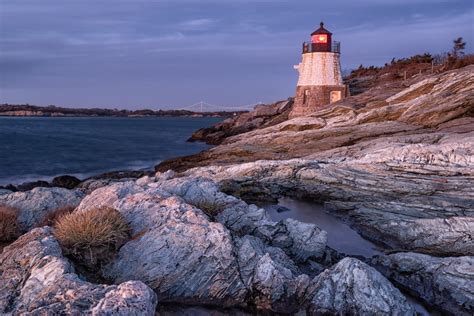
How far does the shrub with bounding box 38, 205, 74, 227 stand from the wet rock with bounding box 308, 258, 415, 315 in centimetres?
738

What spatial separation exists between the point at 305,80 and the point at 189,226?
126 ft

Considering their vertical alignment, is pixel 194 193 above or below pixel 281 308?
above

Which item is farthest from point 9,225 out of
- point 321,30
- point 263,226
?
point 321,30

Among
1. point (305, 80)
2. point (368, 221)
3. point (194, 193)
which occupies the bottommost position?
point (368, 221)

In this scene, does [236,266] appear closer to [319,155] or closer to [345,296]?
[345,296]

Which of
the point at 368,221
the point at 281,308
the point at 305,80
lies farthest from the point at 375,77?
the point at 281,308

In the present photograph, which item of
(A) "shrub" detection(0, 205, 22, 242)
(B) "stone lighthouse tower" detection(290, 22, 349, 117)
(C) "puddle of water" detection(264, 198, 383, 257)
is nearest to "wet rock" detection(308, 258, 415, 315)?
(C) "puddle of water" detection(264, 198, 383, 257)

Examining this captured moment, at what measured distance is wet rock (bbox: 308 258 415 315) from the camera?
32.5ft

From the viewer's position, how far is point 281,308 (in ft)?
33.4

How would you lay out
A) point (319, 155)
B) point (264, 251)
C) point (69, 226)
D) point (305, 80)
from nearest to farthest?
point (69, 226) → point (264, 251) → point (319, 155) → point (305, 80)

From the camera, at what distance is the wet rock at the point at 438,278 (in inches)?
434

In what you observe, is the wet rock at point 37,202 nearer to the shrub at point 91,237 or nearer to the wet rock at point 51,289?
the shrub at point 91,237

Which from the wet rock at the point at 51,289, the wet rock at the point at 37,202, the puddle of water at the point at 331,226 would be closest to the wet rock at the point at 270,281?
the puddle of water at the point at 331,226

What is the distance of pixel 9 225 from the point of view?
1307 cm
